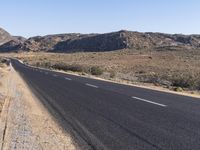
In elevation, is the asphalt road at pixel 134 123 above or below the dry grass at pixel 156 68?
above

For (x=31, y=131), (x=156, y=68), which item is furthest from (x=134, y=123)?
(x=156, y=68)

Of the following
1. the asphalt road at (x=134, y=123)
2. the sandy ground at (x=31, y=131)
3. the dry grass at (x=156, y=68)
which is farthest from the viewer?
the dry grass at (x=156, y=68)

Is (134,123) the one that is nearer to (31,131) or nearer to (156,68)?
(31,131)

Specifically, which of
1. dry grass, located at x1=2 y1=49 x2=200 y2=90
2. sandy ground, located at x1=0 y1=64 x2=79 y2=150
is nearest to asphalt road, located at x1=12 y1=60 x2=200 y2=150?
sandy ground, located at x1=0 y1=64 x2=79 y2=150

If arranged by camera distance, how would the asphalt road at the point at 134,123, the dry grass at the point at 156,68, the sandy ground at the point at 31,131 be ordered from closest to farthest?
the asphalt road at the point at 134,123, the sandy ground at the point at 31,131, the dry grass at the point at 156,68

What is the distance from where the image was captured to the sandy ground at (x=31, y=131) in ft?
29.3

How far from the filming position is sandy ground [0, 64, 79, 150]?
892 cm

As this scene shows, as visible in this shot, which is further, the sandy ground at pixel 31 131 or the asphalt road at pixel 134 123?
the sandy ground at pixel 31 131

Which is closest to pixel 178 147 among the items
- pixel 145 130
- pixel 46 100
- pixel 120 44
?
pixel 145 130

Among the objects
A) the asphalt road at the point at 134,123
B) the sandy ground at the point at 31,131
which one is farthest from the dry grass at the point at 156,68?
the sandy ground at the point at 31,131

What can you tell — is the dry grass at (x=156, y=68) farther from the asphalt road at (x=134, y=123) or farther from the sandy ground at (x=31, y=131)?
the sandy ground at (x=31, y=131)

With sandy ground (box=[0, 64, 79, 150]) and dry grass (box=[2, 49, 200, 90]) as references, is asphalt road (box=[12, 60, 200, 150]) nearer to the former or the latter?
sandy ground (box=[0, 64, 79, 150])

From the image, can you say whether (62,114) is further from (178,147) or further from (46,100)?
(178,147)

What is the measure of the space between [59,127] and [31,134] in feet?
3.99
